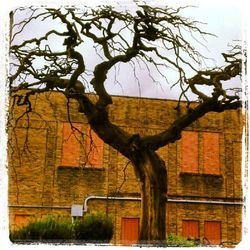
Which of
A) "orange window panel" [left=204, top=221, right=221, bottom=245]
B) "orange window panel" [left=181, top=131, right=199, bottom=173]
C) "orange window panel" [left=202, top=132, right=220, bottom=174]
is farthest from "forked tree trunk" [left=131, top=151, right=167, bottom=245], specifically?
"orange window panel" [left=181, top=131, right=199, bottom=173]

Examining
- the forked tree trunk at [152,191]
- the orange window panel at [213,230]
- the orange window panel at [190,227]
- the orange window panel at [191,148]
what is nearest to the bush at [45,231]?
the forked tree trunk at [152,191]

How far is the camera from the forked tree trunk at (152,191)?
13.8ft

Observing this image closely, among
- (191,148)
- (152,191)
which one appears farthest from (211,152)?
(152,191)

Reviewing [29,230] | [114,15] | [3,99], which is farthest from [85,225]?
[114,15]

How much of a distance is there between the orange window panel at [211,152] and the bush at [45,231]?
5303 millimetres

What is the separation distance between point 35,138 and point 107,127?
3.47 m

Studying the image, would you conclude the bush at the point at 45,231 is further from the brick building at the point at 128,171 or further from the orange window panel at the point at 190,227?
the orange window panel at the point at 190,227

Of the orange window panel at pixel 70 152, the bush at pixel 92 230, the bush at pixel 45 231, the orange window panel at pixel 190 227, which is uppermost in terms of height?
the orange window panel at pixel 70 152

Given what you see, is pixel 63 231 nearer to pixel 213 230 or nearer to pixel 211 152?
pixel 213 230

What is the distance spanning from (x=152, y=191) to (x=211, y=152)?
467cm

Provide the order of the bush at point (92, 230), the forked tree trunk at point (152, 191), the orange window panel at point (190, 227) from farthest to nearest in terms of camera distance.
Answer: the orange window panel at point (190, 227) → the forked tree trunk at point (152, 191) → the bush at point (92, 230)

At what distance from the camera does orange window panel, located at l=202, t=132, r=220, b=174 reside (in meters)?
8.69

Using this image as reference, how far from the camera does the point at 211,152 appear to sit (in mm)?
8828

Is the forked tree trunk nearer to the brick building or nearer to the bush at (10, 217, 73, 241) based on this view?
the bush at (10, 217, 73, 241)
